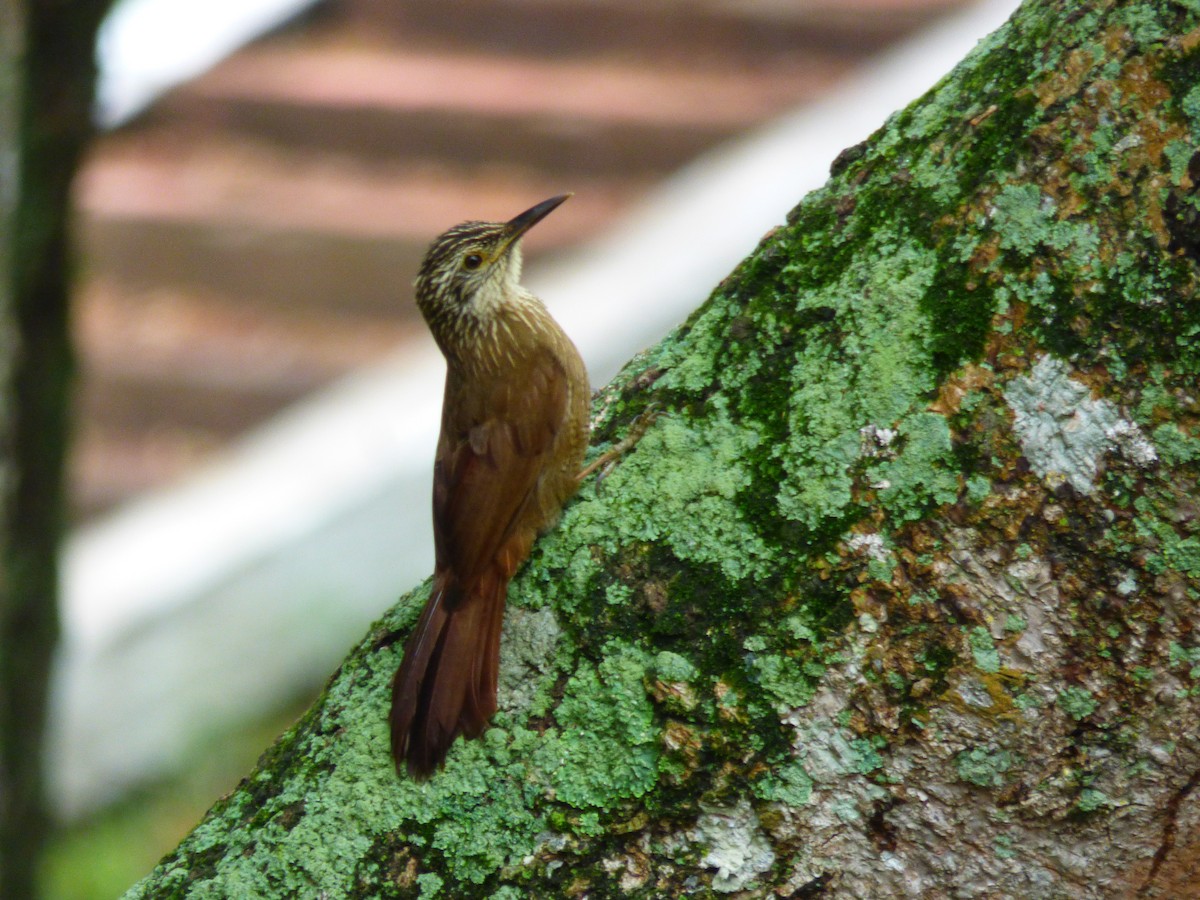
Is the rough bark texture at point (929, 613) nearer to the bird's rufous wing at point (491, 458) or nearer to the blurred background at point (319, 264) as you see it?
the bird's rufous wing at point (491, 458)

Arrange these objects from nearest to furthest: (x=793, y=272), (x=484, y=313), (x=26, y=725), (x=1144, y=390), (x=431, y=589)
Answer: (x=1144, y=390) → (x=793, y=272) → (x=431, y=589) → (x=484, y=313) → (x=26, y=725)

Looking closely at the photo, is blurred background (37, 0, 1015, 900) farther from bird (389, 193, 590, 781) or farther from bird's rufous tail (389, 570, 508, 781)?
bird's rufous tail (389, 570, 508, 781)

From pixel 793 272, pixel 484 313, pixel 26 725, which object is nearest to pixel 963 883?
pixel 793 272

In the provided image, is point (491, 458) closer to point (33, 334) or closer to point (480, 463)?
point (480, 463)

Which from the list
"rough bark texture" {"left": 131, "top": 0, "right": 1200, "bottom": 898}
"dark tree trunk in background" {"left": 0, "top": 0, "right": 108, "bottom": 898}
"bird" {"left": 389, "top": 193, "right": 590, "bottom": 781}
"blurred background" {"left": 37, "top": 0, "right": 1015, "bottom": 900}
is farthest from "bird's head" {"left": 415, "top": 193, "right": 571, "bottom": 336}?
"blurred background" {"left": 37, "top": 0, "right": 1015, "bottom": 900}

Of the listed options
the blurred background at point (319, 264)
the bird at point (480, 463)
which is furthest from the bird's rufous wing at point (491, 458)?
the blurred background at point (319, 264)

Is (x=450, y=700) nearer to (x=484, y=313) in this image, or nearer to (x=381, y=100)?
(x=484, y=313)

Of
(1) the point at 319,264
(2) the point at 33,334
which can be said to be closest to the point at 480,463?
(2) the point at 33,334
